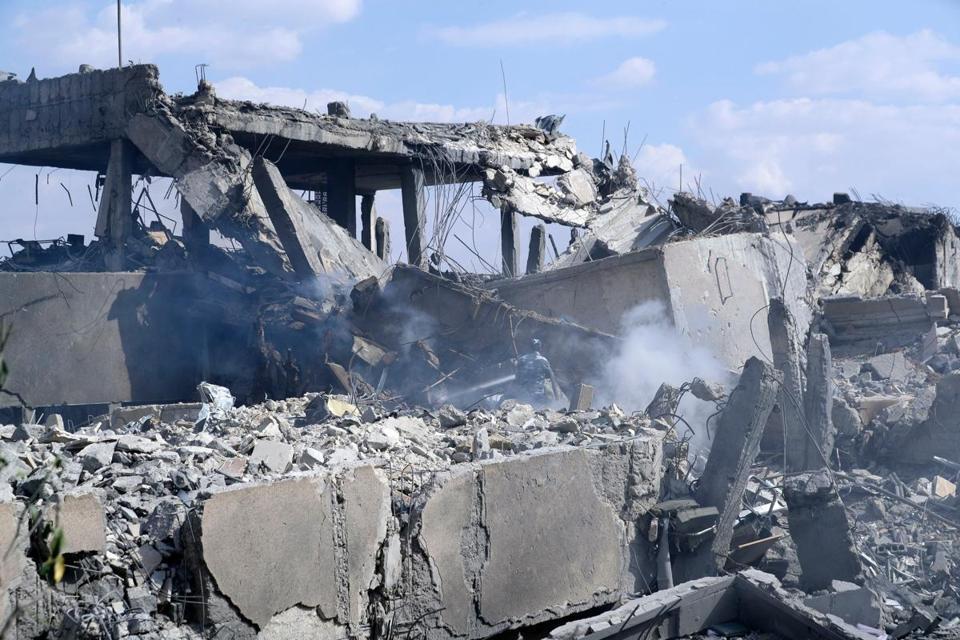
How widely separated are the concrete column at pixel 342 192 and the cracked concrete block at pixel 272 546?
10.1 m

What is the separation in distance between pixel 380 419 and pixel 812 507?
2816mm

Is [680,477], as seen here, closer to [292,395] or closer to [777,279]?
[292,395]

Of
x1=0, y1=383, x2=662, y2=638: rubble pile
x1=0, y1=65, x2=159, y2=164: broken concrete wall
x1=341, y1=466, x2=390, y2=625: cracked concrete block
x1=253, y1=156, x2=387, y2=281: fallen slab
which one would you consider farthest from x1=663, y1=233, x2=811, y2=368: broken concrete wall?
x1=341, y1=466, x2=390, y2=625: cracked concrete block

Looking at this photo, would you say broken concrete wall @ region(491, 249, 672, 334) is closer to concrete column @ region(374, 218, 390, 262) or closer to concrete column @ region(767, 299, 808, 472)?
concrete column @ region(767, 299, 808, 472)

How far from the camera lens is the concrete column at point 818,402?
755 cm

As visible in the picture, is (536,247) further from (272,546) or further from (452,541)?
(272,546)

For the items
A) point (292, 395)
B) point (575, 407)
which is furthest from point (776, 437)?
point (292, 395)

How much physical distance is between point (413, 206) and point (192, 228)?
141 inches

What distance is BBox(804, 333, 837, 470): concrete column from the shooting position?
7.55m

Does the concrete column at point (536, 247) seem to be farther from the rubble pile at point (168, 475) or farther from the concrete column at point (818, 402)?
the rubble pile at point (168, 475)

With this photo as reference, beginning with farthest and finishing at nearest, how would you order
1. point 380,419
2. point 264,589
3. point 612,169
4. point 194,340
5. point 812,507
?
point 612,169 → point 194,340 → point 812,507 → point 380,419 → point 264,589

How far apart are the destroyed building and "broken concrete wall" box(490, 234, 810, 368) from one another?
0.13ft

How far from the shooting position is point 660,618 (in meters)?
4.88

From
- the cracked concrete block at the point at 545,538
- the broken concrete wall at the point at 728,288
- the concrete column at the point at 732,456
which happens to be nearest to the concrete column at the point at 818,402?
the concrete column at the point at 732,456
